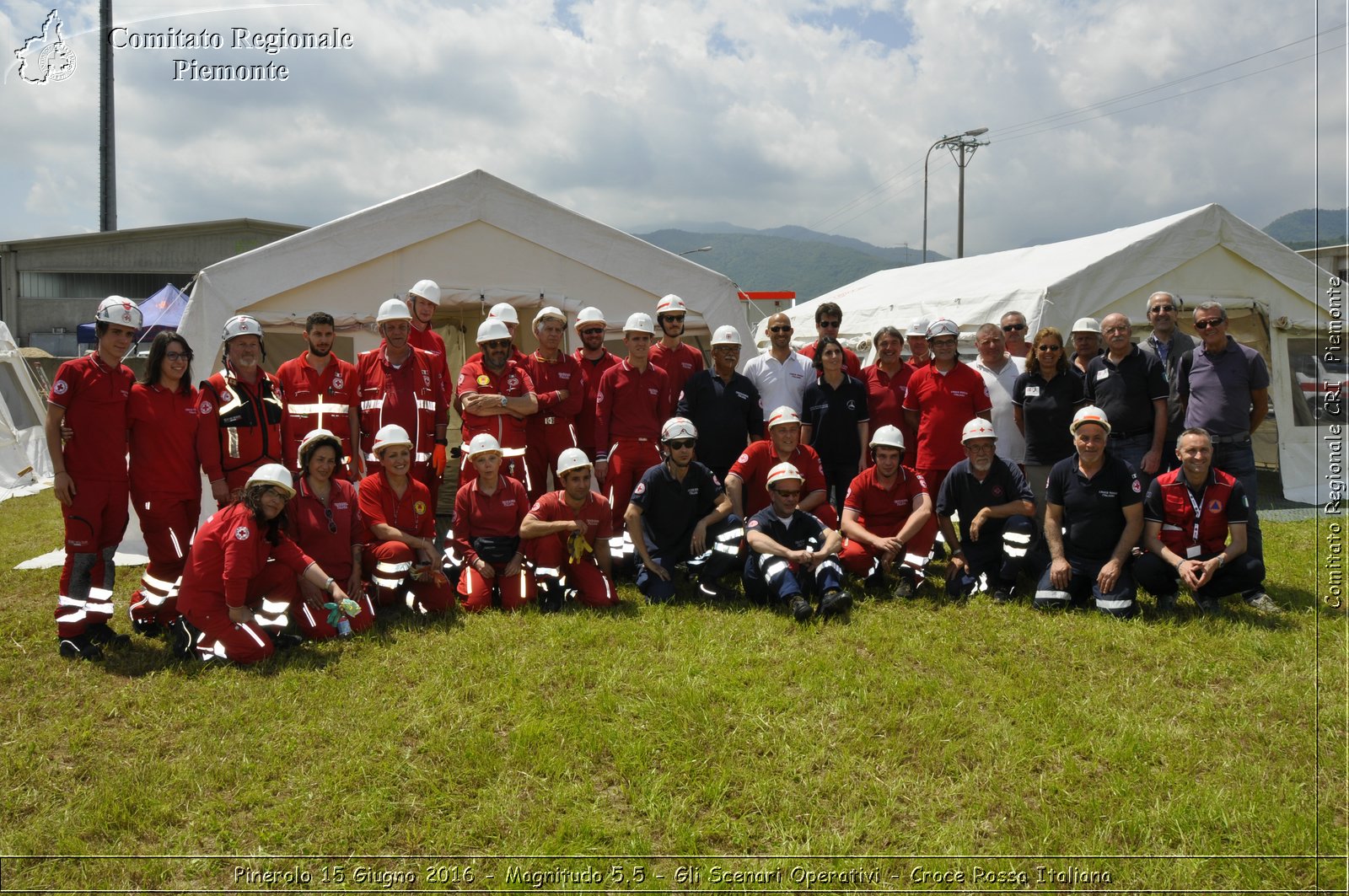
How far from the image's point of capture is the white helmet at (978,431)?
5051 millimetres

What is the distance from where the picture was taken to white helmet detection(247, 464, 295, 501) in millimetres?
4109

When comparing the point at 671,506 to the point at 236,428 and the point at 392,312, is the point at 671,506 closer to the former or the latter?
the point at 392,312

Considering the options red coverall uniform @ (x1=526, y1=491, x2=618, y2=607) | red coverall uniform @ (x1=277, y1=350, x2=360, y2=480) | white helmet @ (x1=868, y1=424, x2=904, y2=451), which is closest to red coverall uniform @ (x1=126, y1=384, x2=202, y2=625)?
red coverall uniform @ (x1=277, y1=350, x2=360, y2=480)

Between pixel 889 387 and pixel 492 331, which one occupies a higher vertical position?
pixel 492 331

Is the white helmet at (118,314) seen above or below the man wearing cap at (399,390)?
above

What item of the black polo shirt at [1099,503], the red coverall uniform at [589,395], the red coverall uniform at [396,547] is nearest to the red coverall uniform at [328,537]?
the red coverall uniform at [396,547]

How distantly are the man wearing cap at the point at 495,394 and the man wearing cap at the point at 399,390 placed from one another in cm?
25

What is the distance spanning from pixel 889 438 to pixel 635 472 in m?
1.74

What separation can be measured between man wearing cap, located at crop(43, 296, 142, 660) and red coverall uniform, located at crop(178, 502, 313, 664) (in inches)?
21.4

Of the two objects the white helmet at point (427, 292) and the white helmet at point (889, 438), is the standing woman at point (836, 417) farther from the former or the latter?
the white helmet at point (427, 292)

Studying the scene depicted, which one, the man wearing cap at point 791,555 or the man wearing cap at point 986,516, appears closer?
the man wearing cap at point 791,555

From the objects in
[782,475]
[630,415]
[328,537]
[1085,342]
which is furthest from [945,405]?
[328,537]

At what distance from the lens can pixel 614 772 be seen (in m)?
3.17

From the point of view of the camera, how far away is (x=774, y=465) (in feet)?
18.0
